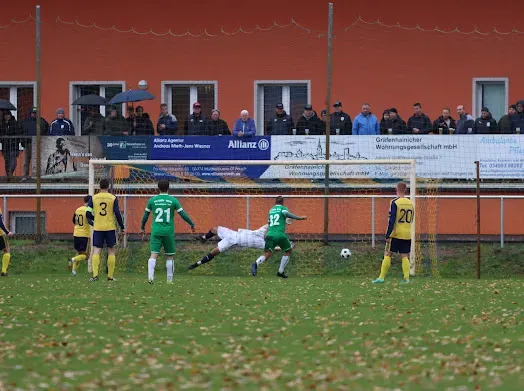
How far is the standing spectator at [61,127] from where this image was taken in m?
28.0

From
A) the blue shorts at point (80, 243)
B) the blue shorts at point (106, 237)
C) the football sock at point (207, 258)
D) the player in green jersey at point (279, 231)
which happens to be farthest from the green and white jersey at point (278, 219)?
the blue shorts at point (80, 243)

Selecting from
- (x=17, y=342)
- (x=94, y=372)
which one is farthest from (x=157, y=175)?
(x=94, y=372)

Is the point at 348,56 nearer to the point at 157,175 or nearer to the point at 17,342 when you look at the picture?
the point at 157,175

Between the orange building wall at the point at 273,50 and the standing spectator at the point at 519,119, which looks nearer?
the standing spectator at the point at 519,119

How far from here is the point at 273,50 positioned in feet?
102

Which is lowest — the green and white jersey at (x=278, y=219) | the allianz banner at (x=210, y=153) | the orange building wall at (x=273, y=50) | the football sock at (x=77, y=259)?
the football sock at (x=77, y=259)

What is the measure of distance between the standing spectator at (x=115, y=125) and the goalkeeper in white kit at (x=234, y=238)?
12.5 ft

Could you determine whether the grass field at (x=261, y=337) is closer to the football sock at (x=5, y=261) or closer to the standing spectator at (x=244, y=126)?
the football sock at (x=5, y=261)

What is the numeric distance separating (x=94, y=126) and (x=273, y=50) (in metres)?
5.83

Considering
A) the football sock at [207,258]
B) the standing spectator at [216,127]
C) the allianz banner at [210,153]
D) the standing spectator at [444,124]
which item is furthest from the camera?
the standing spectator at [216,127]

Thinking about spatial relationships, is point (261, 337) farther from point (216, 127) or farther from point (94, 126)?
point (94, 126)

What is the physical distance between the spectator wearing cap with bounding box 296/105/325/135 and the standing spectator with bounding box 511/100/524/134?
14.2 ft

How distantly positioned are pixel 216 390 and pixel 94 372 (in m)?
1.41

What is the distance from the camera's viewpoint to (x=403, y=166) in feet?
86.0
